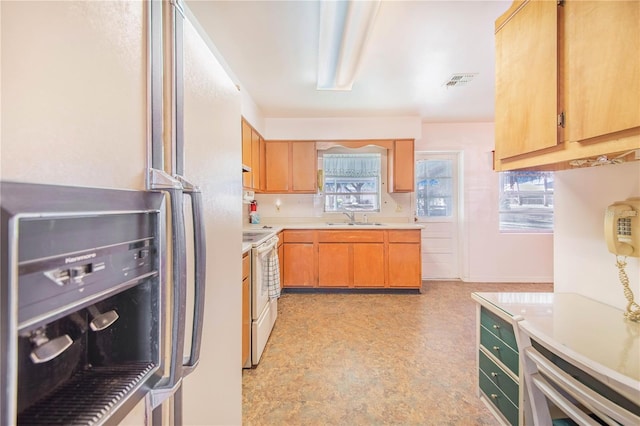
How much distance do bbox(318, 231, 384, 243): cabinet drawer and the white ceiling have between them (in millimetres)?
1670

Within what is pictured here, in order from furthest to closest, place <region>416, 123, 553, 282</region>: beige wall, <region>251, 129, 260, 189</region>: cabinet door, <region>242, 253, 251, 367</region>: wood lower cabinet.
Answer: <region>416, 123, 553, 282</region>: beige wall, <region>251, 129, 260, 189</region>: cabinet door, <region>242, 253, 251, 367</region>: wood lower cabinet

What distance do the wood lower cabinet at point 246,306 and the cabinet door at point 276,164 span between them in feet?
7.07

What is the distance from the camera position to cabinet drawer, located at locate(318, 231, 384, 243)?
12.2 feet

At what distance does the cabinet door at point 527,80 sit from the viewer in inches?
42.8

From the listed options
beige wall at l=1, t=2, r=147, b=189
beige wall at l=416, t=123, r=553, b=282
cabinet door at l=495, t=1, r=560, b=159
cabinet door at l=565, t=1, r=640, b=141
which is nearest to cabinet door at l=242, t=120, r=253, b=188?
cabinet door at l=495, t=1, r=560, b=159

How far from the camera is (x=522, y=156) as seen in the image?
1.31 metres

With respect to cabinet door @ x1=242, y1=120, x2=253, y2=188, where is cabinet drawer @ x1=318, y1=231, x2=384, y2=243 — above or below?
below

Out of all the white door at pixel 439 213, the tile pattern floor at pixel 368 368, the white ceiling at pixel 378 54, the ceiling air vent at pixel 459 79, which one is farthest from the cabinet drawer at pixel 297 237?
the ceiling air vent at pixel 459 79

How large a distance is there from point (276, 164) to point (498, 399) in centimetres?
350

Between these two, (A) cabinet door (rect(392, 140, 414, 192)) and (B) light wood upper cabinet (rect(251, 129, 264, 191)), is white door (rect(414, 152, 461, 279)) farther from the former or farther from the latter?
(B) light wood upper cabinet (rect(251, 129, 264, 191))

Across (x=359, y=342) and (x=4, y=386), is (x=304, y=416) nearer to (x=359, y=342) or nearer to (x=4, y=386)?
(x=359, y=342)

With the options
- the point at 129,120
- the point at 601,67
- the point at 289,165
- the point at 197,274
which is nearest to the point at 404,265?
the point at 289,165

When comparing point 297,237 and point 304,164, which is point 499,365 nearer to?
point 297,237

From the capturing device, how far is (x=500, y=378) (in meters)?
1.42
